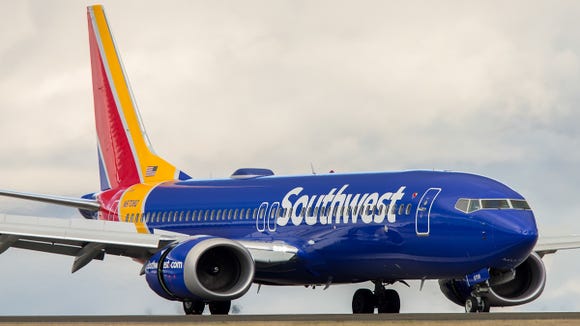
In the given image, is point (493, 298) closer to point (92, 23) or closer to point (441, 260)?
point (441, 260)

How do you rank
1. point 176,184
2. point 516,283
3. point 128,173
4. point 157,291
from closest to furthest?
point 157,291
point 516,283
point 176,184
point 128,173

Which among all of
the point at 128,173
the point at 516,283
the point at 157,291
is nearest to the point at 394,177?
the point at 516,283

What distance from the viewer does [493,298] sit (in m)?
34.6

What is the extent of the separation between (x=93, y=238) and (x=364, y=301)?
795 centimetres

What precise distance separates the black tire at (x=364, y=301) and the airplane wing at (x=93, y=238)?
2940mm

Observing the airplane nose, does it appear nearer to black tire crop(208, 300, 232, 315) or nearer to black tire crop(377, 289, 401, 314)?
black tire crop(377, 289, 401, 314)

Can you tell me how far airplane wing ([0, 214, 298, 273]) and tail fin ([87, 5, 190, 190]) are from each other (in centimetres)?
976

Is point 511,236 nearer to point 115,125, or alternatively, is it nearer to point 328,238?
point 328,238

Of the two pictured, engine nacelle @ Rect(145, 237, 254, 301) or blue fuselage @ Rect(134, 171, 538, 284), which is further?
engine nacelle @ Rect(145, 237, 254, 301)

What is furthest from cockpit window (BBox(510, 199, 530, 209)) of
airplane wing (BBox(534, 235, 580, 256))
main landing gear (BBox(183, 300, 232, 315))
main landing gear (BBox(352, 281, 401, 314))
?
main landing gear (BBox(183, 300, 232, 315))

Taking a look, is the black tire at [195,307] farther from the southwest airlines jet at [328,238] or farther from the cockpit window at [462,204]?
the cockpit window at [462,204]

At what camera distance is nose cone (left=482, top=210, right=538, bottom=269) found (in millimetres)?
30344

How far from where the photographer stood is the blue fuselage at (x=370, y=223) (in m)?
30.9

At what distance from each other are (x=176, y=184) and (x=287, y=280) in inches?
318
